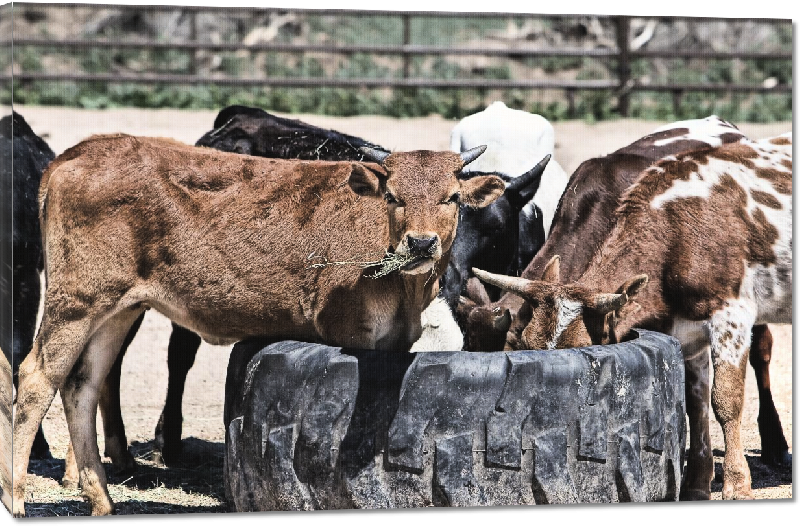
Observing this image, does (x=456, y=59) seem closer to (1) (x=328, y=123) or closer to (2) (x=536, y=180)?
(1) (x=328, y=123)

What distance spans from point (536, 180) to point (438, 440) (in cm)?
261

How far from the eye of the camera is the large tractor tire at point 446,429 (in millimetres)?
5156

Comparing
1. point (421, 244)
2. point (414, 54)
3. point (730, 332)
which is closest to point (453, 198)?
point (421, 244)

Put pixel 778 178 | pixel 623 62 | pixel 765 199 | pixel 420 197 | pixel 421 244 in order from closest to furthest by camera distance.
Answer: pixel 421 244, pixel 420 197, pixel 765 199, pixel 778 178, pixel 623 62

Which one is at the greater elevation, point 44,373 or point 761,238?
point 761,238

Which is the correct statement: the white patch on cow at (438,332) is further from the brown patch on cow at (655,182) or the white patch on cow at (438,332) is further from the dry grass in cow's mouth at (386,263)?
the brown patch on cow at (655,182)

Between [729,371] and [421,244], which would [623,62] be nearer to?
[729,371]

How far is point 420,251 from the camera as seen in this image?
16.8 ft

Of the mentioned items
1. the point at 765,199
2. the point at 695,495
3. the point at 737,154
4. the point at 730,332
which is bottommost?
the point at 695,495

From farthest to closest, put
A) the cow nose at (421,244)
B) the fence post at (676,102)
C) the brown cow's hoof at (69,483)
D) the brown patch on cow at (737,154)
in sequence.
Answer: the fence post at (676,102), the brown patch on cow at (737,154), the brown cow's hoof at (69,483), the cow nose at (421,244)

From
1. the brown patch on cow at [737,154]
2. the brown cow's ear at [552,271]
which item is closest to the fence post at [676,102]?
the brown patch on cow at [737,154]

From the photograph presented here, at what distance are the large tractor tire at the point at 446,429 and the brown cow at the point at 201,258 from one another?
491 mm

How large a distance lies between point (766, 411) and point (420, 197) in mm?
3173

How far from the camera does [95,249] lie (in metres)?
5.81
